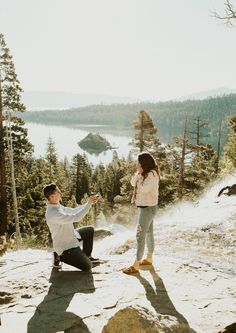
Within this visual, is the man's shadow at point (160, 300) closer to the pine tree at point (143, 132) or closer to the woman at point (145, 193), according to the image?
the woman at point (145, 193)

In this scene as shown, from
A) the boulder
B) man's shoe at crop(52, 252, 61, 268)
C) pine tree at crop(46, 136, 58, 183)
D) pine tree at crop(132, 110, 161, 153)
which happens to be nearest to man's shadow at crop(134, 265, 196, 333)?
man's shoe at crop(52, 252, 61, 268)

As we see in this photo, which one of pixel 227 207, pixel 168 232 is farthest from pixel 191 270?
pixel 227 207

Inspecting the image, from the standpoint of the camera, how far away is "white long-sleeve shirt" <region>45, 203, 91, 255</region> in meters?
7.01

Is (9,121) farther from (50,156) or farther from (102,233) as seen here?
(50,156)

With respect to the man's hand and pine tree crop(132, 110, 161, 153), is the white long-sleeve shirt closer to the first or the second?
the man's hand

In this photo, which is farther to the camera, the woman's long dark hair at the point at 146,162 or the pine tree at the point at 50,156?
the pine tree at the point at 50,156

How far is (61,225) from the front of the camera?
7.21 meters

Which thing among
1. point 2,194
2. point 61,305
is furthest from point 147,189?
point 2,194

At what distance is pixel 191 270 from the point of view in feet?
24.6

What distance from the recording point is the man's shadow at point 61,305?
208 inches

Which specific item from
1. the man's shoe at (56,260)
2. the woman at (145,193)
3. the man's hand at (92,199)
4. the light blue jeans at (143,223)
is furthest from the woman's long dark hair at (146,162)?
the man's shoe at (56,260)

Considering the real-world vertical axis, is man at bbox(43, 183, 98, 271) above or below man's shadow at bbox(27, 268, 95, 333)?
above

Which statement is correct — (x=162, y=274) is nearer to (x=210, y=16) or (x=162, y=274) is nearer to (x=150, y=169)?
(x=150, y=169)

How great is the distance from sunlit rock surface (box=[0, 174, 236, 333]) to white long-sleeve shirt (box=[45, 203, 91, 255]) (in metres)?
0.59
